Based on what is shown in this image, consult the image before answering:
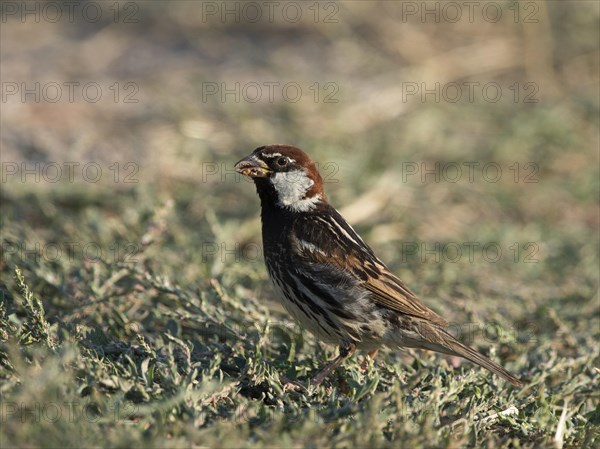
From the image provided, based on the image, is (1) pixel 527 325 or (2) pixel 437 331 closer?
(2) pixel 437 331

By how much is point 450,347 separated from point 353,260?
71 cm

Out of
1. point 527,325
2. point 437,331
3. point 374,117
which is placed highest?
point 374,117

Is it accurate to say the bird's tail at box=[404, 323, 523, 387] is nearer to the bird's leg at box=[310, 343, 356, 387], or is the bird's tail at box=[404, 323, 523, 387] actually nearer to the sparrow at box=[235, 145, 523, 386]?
the sparrow at box=[235, 145, 523, 386]

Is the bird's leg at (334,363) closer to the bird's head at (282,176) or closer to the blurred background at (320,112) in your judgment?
the bird's head at (282,176)

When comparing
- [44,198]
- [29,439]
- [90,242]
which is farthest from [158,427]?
[44,198]

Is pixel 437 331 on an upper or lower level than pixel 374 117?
lower

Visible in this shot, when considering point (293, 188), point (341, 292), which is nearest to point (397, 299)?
point (341, 292)

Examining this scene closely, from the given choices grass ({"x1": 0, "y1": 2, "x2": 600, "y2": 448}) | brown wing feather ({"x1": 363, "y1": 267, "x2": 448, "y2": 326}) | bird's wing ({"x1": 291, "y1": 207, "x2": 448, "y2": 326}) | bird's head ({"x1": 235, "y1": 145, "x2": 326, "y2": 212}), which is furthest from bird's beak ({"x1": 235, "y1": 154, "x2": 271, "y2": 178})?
brown wing feather ({"x1": 363, "y1": 267, "x2": 448, "y2": 326})

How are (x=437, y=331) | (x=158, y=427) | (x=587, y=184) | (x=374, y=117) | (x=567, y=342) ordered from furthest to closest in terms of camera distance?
(x=374, y=117)
(x=587, y=184)
(x=567, y=342)
(x=437, y=331)
(x=158, y=427)

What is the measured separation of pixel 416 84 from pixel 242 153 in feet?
8.34

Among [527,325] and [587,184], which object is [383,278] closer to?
[527,325]

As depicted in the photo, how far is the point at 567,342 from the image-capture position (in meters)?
5.33

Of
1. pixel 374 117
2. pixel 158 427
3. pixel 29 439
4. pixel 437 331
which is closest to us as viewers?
pixel 29 439

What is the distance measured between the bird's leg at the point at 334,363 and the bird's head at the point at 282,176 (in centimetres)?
90
